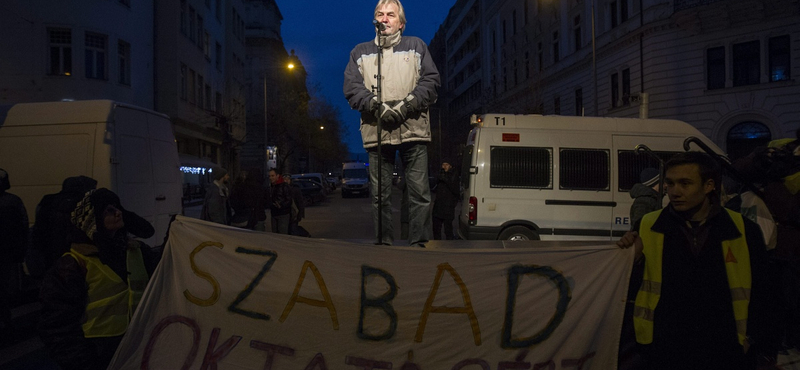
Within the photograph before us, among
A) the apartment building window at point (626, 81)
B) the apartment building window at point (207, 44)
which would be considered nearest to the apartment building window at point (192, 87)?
the apartment building window at point (207, 44)

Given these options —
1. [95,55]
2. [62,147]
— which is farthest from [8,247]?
[95,55]

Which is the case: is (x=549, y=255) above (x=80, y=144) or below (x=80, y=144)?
below

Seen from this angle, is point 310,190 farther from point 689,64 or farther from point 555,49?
point 555,49

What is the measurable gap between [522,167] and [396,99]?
5820 millimetres

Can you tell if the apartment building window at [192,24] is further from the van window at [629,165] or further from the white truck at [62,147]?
the van window at [629,165]

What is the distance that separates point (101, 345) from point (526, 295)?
2.29 m

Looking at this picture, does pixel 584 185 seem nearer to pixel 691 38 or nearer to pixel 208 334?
pixel 208 334

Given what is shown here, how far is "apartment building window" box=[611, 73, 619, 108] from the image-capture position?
32.5 metres

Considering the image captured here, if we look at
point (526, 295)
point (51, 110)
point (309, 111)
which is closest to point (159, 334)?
point (526, 295)

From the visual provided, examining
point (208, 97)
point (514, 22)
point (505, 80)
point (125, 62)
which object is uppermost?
point (514, 22)

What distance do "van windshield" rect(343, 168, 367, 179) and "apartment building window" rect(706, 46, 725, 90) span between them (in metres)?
24.6

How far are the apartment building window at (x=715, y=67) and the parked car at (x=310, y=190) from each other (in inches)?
845

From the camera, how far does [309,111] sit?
5781cm

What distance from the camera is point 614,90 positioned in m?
33.1
